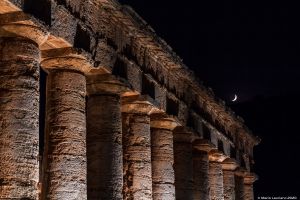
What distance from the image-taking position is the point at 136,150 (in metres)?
19.8

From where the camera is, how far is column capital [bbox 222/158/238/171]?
29913 millimetres

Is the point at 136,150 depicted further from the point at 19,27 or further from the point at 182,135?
the point at 19,27

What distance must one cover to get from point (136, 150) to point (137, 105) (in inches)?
56.3

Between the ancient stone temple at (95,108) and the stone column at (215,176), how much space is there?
1.63 metres

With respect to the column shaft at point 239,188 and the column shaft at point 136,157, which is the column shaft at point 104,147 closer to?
the column shaft at point 136,157

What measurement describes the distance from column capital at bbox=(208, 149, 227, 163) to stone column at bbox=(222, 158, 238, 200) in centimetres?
122

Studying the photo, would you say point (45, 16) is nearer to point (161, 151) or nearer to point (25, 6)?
point (25, 6)

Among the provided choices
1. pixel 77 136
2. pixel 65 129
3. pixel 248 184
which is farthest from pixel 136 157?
pixel 248 184

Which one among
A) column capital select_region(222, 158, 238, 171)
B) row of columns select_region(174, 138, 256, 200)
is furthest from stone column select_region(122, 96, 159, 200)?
column capital select_region(222, 158, 238, 171)

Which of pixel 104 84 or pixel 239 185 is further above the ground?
pixel 104 84

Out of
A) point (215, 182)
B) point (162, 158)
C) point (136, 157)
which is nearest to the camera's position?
point (136, 157)

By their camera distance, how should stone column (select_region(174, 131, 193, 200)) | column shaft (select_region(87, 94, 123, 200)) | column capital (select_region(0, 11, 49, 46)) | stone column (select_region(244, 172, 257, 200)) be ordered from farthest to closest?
stone column (select_region(244, 172, 257, 200)) < stone column (select_region(174, 131, 193, 200)) < column shaft (select_region(87, 94, 123, 200)) < column capital (select_region(0, 11, 49, 46))

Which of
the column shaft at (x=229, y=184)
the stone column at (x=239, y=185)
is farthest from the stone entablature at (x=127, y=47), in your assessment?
the stone column at (x=239, y=185)

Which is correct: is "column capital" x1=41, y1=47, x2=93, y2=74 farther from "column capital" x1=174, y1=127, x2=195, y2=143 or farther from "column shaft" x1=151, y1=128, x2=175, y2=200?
"column capital" x1=174, y1=127, x2=195, y2=143
